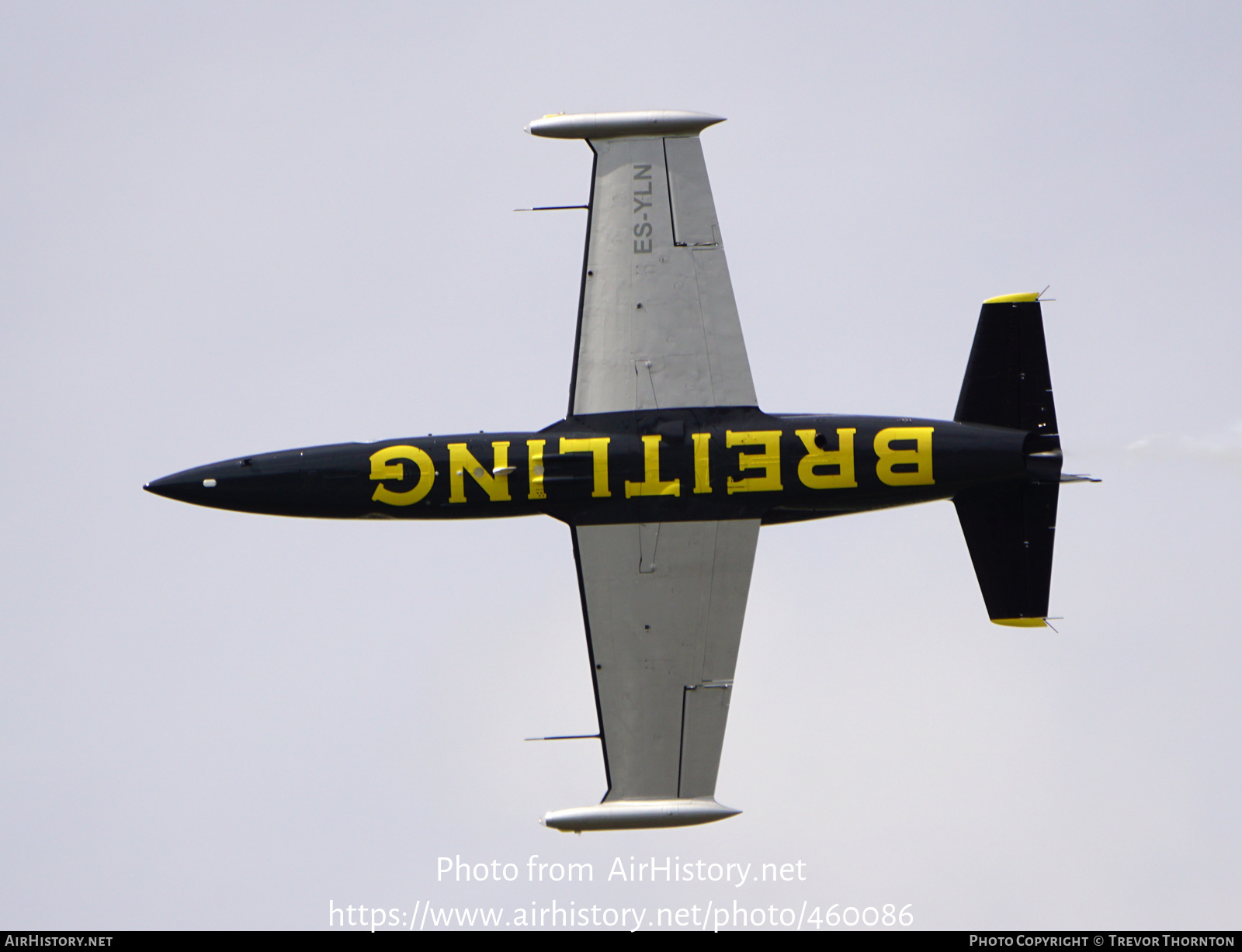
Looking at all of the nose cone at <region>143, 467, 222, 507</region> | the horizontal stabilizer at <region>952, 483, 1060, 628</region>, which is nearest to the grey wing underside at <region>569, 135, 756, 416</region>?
the horizontal stabilizer at <region>952, 483, 1060, 628</region>

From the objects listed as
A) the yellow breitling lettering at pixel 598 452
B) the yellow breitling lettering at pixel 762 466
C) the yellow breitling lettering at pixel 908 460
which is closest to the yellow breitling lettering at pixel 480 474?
the yellow breitling lettering at pixel 598 452

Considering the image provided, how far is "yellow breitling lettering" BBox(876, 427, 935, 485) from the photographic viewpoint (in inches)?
880

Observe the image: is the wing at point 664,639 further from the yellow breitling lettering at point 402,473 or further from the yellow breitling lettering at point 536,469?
the yellow breitling lettering at point 402,473

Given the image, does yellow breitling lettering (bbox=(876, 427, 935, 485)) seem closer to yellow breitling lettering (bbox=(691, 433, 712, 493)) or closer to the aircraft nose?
yellow breitling lettering (bbox=(691, 433, 712, 493))

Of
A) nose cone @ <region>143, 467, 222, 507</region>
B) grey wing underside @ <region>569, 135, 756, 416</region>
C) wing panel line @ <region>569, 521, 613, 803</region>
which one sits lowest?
wing panel line @ <region>569, 521, 613, 803</region>

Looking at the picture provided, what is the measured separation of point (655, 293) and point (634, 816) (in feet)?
24.8

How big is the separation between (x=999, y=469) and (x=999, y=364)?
153 cm

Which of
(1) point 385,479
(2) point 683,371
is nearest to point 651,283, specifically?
(2) point 683,371

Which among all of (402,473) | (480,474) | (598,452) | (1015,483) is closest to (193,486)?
(402,473)

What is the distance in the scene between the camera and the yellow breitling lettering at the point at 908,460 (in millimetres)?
22359

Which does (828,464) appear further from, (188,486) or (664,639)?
(188,486)

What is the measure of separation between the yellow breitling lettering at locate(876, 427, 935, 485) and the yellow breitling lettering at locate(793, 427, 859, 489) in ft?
1.33

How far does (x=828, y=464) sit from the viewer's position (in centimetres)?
2242

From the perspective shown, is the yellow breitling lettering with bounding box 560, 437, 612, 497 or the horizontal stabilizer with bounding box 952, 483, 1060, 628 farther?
the yellow breitling lettering with bounding box 560, 437, 612, 497
